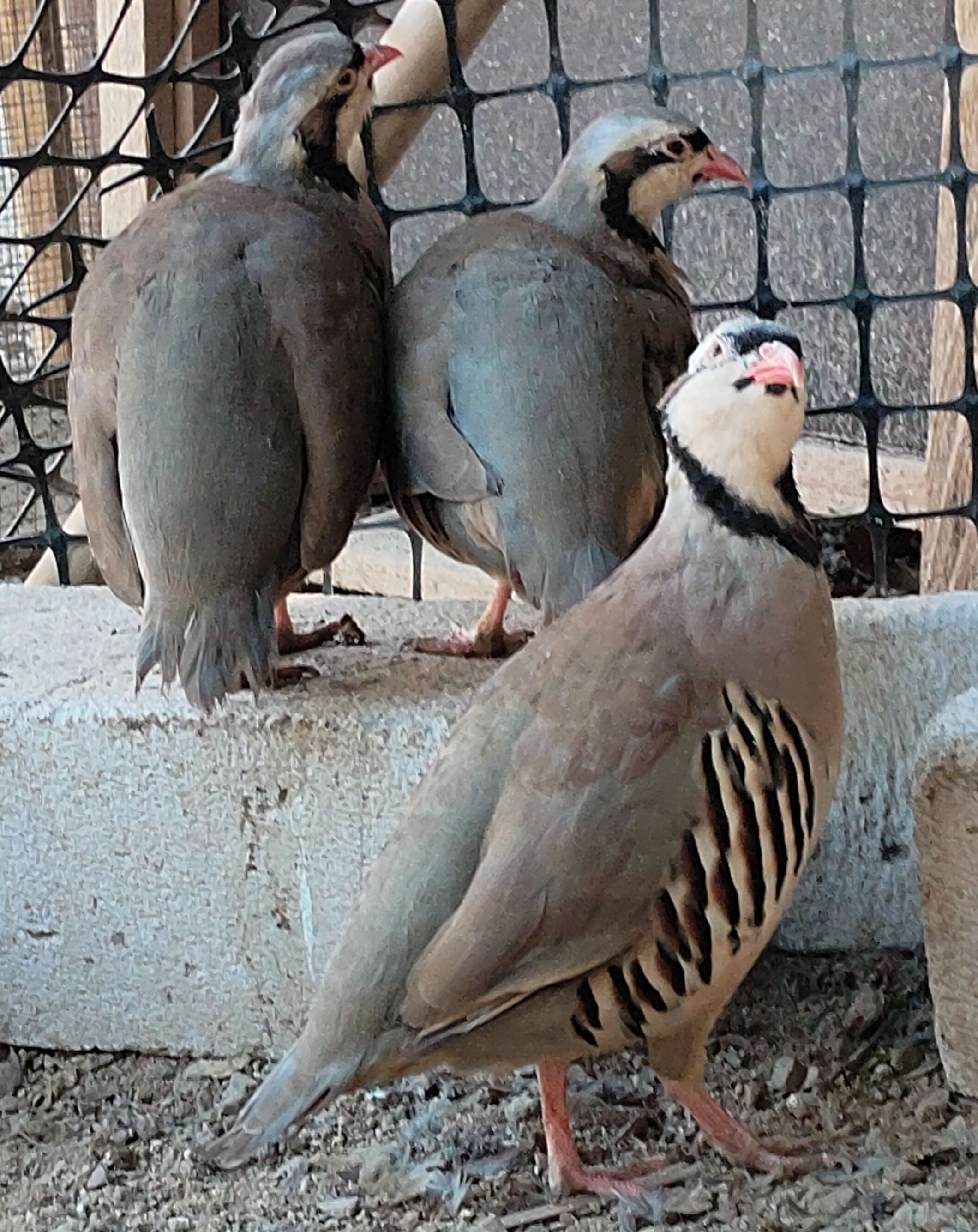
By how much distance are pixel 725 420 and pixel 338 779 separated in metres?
0.93

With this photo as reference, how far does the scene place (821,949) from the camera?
109 inches

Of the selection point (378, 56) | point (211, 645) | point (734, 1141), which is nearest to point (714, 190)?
point (378, 56)

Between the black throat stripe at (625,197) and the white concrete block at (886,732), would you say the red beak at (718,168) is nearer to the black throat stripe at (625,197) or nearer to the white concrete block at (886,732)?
the black throat stripe at (625,197)

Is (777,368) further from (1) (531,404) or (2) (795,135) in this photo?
(2) (795,135)

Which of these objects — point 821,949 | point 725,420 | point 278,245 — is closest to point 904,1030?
point 821,949

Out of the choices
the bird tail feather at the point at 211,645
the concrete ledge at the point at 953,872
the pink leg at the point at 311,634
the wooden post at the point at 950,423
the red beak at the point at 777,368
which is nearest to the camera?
the red beak at the point at 777,368

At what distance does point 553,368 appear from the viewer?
2363 mm

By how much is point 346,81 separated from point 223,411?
668mm

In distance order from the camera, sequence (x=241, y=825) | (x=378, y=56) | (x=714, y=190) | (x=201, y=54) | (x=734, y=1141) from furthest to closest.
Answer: (x=201, y=54) < (x=714, y=190) < (x=378, y=56) < (x=241, y=825) < (x=734, y=1141)

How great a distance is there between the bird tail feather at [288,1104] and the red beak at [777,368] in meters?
0.97

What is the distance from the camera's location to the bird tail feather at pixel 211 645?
7.55 ft

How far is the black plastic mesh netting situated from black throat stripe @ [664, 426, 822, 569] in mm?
1074

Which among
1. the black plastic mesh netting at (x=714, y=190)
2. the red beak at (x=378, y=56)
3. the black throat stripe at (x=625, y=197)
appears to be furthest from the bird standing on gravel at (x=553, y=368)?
the black plastic mesh netting at (x=714, y=190)

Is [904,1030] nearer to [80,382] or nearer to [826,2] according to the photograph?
[80,382]
